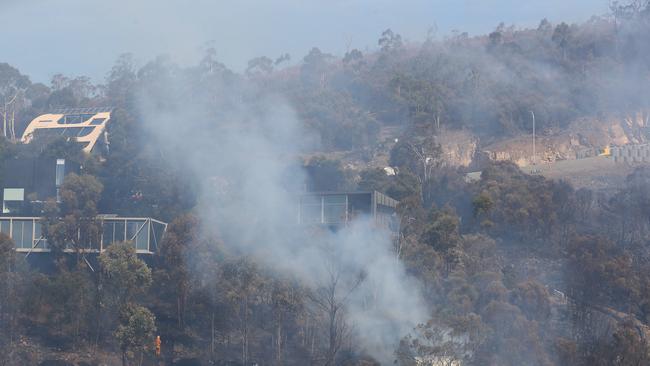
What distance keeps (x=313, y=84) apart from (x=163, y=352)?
5202 cm

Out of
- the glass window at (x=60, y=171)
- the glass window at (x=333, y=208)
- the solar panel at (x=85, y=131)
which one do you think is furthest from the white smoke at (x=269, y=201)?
the glass window at (x=60, y=171)

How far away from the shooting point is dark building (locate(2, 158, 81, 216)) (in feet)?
155

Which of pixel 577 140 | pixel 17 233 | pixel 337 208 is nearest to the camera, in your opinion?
pixel 337 208

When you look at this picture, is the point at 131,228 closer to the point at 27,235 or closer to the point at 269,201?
the point at 27,235

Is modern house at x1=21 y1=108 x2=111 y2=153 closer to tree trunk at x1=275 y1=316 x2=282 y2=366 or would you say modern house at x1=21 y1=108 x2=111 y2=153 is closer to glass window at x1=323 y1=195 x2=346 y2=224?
glass window at x1=323 y1=195 x2=346 y2=224

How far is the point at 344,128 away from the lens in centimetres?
6475

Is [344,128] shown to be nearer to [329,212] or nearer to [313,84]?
[313,84]

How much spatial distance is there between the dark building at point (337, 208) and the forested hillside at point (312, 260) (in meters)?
0.81

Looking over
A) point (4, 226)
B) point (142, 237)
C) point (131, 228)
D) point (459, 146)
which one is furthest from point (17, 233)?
point (459, 146)

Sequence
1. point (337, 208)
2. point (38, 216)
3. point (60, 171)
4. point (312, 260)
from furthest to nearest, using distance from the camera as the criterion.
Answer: point (60, 171) < point (38, 216) < point (337, 208) < point (312, 260)

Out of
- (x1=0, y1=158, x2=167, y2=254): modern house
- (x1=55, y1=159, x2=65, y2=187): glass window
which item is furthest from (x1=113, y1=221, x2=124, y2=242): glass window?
(x1=55, y1=159, x2=65, y2=187): glass window

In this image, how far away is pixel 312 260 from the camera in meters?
35.1

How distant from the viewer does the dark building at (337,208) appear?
38.5 m

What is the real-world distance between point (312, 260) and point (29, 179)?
2097cm
